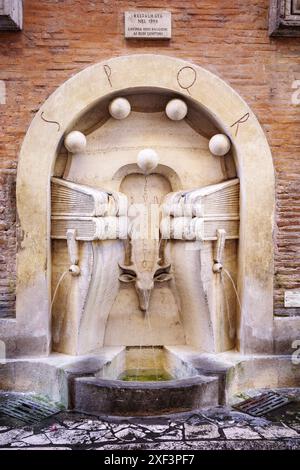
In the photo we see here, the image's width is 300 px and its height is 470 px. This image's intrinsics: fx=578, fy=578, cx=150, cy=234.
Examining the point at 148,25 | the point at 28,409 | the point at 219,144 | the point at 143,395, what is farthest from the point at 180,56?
the point at 28,409

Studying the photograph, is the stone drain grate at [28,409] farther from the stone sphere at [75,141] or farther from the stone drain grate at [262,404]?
the stone sphere at [75,141]

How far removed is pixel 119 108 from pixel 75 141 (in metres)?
0.45

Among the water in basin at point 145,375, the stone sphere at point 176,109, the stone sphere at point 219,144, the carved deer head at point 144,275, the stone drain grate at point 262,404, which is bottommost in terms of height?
the stone drain grate at point 262,404

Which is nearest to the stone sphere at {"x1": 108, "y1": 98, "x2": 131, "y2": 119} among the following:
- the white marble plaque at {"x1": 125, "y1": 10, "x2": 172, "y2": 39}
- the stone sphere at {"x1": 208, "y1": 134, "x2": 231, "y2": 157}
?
the white marble plaque at {"x1": 125, "y1": 10, "x2": 172, "y2": 39}

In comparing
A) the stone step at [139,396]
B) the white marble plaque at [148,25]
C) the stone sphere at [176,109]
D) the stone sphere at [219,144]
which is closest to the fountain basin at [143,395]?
the stone step at [139,396]

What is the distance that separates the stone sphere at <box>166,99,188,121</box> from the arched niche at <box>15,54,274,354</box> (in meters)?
0.08

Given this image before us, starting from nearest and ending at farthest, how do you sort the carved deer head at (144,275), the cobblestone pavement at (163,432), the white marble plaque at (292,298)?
the cobblestone pavement at (163,432) → the white marble plaque at (292,298) → the carved deer head at (144,275)

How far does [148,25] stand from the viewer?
181 inches

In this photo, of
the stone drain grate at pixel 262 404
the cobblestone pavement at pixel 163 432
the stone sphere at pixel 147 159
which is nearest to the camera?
the cobblestone pavement at pixel 163 432

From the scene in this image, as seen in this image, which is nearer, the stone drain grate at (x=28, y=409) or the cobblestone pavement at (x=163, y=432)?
the cobblestone pavement at (x=163, y=432)

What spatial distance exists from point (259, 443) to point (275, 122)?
2.49 m

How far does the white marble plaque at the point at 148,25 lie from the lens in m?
4.61

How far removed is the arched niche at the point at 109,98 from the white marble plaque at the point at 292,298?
0.45 ft

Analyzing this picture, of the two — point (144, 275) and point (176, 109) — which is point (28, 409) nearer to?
point (144, 275)
